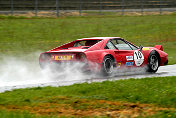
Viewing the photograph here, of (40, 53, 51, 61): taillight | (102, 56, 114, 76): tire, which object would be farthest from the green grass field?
(102, 56, 114, 76): tire

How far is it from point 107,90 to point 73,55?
85.9 inches

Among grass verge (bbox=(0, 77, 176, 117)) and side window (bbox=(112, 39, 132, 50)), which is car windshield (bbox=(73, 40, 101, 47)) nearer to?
side window (bbox=(112, 39, 132, 50))

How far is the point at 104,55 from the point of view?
963cm

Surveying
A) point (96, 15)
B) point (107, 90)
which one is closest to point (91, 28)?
point (96, 15)

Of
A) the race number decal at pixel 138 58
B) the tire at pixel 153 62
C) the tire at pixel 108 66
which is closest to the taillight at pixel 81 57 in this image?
the tire at pixel 108 66

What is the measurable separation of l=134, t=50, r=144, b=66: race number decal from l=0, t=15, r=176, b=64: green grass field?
26.5ft

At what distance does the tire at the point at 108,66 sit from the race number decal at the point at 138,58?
3.72 feet

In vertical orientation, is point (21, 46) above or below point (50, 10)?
below

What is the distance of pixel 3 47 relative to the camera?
1870cm

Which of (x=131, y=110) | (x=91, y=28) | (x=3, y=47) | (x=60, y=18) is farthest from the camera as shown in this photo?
(x=60, y=18)

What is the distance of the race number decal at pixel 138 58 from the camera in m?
10.8

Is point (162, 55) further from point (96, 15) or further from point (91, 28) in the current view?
point (96, 15)

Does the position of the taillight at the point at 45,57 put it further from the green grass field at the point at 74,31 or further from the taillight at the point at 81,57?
the green grass field at the point at 74,31

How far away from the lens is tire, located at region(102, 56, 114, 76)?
9645mm
